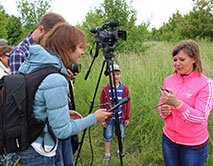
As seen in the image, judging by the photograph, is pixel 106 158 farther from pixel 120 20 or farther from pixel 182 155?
pixel 120 20

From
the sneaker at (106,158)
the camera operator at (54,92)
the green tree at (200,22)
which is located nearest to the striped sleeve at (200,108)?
the camera operator at (54,92)

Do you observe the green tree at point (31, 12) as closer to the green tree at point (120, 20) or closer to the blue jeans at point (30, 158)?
the green tree at point (120, 20)

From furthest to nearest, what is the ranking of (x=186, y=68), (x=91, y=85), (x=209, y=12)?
1. (x=209, y=12)
2. (x=91, y=85)
3. (x=186, y=68)

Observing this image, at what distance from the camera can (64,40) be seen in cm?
116

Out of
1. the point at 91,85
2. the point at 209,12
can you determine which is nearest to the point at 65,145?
the point at 91,85

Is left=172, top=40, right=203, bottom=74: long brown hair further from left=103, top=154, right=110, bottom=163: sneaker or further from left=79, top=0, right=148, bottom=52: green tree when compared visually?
left=79, top=0, right=148, bottom=52: green tree

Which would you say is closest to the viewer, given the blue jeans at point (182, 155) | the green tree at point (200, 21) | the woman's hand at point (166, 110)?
the blue jeans at point (182, 155)

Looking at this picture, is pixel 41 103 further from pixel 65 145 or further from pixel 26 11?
pixel 26 11

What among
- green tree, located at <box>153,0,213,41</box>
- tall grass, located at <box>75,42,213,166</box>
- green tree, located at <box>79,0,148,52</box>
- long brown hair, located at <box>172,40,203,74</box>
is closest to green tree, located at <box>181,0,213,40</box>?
green tree, located at <box>153,0,213,41</box>

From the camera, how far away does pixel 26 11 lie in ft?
17.8

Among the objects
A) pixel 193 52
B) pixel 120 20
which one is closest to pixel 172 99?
pixel 193 52

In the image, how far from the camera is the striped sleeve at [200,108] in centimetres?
146

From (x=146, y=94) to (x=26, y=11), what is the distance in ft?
15.0

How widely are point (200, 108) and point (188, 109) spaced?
0.40 ft
